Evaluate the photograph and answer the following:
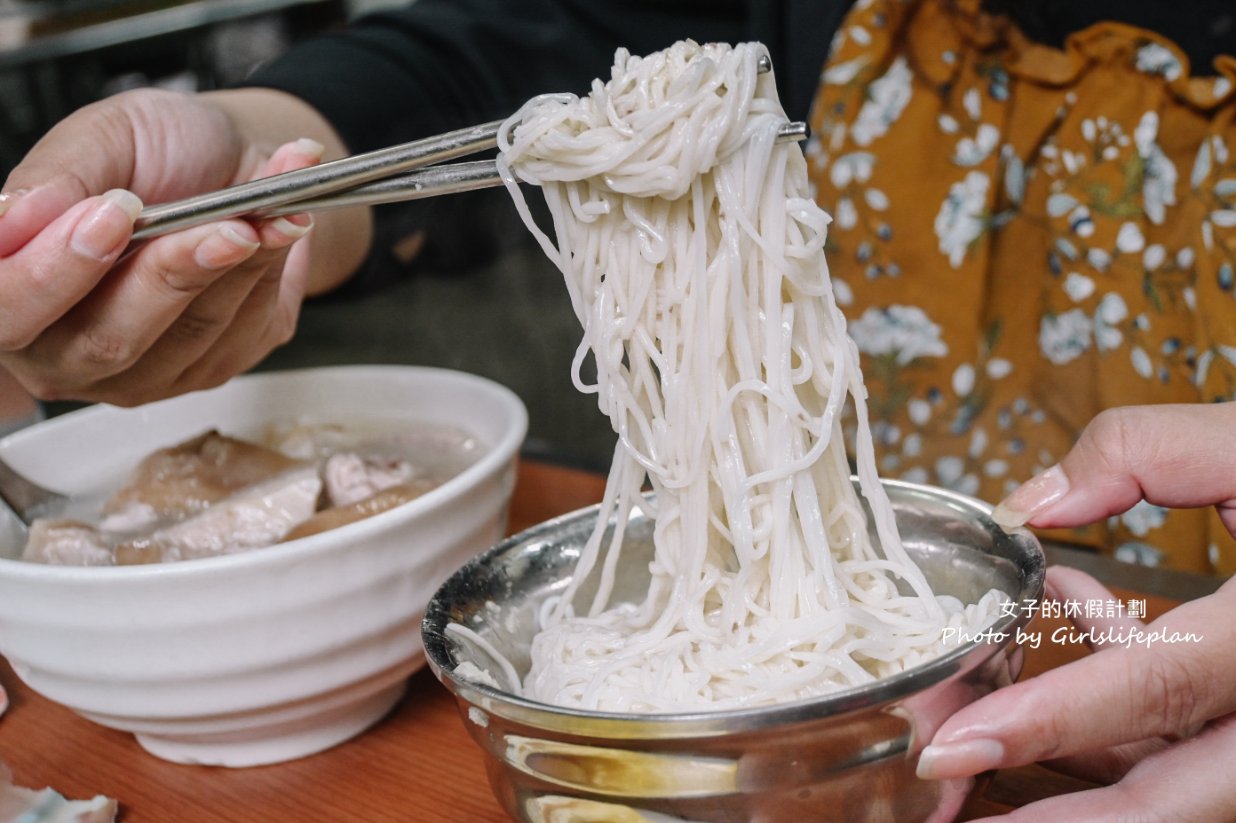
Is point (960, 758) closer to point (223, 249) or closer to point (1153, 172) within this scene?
point (223, 249)

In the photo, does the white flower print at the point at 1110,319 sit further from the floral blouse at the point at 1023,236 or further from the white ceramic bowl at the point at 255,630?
the white ceramic bowl at the point at 255,630

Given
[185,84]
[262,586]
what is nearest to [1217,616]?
[262,586]

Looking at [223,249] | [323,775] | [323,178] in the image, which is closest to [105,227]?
[223,249]

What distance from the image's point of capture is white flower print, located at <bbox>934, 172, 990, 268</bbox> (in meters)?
1.56

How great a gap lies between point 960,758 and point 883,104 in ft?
3.78

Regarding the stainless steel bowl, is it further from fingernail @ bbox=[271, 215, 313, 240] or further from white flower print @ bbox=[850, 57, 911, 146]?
white flower print @ bbox=[850, 57, 911, 146]

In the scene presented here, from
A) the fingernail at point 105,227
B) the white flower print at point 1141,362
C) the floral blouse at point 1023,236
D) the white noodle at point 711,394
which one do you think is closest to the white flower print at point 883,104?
the floral blouse at point 1023,236

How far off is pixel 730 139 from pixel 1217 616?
479mm

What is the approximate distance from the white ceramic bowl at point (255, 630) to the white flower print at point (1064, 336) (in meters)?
0.87

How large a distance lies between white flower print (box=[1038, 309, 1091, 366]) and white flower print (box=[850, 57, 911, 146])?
0.36 m

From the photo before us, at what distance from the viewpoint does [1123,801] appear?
0.74m

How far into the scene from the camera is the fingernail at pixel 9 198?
3.25 feet

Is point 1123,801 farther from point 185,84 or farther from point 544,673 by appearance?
point 185,84

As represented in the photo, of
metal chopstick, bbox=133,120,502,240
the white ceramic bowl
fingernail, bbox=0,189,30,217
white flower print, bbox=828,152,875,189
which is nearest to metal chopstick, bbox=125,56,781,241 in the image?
metal chopstick, bbox=133,120,502,240
